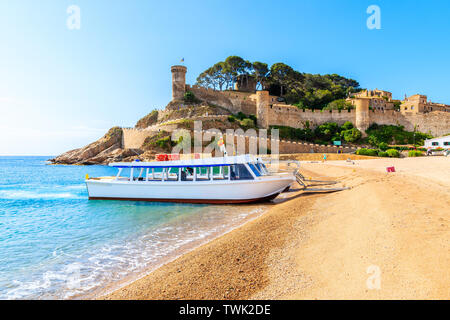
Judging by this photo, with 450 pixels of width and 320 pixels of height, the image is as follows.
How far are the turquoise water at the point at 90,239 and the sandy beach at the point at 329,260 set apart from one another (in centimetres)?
105

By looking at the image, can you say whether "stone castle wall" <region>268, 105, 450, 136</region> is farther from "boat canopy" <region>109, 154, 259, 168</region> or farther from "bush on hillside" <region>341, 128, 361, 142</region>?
"boat canopy" <region>109, 154, 259, 168</region>

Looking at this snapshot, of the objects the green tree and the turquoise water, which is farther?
the green tree

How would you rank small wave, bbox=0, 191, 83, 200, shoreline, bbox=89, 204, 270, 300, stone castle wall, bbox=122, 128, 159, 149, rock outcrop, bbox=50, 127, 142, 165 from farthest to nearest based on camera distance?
rock outcrop, bbox=50, 127, 142, 165
stone castle wall, bbox=122, 128, 159, 149
small wave, bbox=0, 191, 83, 200
shoreline, bbox=89, 204, 270, 300

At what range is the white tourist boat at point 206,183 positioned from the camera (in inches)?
492

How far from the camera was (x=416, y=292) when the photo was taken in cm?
316

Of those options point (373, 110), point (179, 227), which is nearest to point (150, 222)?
point (179, 227)

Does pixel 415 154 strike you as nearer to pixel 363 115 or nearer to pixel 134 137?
pixel 363 115

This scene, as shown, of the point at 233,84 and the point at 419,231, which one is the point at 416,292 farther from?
the point at 233,84

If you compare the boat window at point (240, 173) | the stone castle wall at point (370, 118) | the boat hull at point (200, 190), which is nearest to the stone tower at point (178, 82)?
the stone castle wall at point (370, 118)

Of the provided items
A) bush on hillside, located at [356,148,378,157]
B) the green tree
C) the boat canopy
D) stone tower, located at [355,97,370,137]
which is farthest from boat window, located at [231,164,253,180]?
the green tree

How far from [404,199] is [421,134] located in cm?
4623

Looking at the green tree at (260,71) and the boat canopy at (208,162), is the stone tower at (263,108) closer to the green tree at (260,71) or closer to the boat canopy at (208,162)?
the green tree at (260,71)

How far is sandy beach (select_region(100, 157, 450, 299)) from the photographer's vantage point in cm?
360
